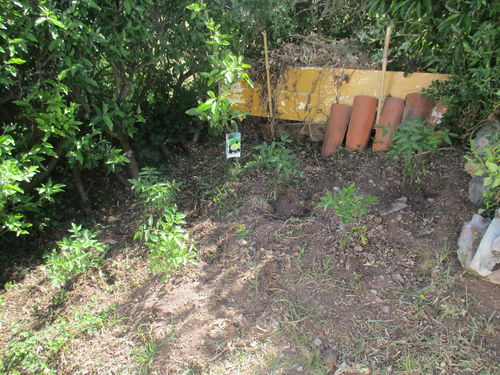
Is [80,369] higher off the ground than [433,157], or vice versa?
[433,157]

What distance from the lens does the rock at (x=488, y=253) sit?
224cm

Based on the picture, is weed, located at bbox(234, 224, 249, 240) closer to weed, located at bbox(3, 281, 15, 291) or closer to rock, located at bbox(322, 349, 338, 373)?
rock, located at bbox(322, 349, 338, 373)

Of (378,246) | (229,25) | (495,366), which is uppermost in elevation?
(229,25)

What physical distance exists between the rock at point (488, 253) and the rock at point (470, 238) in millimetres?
79

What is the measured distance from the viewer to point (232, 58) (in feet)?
9.73

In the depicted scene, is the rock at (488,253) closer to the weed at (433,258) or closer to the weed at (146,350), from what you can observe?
the weed at (433,258)

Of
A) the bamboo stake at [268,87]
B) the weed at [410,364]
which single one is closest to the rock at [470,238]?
the weed at [410,364]

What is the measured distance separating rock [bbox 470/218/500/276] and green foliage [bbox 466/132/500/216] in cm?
25

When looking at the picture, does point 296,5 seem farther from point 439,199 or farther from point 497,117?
point 439,199

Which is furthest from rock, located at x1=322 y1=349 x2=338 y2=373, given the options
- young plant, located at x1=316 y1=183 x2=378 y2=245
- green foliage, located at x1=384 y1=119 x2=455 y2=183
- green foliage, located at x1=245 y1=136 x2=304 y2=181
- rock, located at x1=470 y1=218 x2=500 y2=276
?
green foliage, located at x1=384 y1=119 x2=455 y2=183

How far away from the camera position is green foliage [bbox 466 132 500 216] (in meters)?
2.29

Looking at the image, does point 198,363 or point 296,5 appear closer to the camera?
point 198,363

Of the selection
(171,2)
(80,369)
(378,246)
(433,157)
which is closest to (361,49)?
(433,157)

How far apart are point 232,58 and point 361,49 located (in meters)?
1.79
